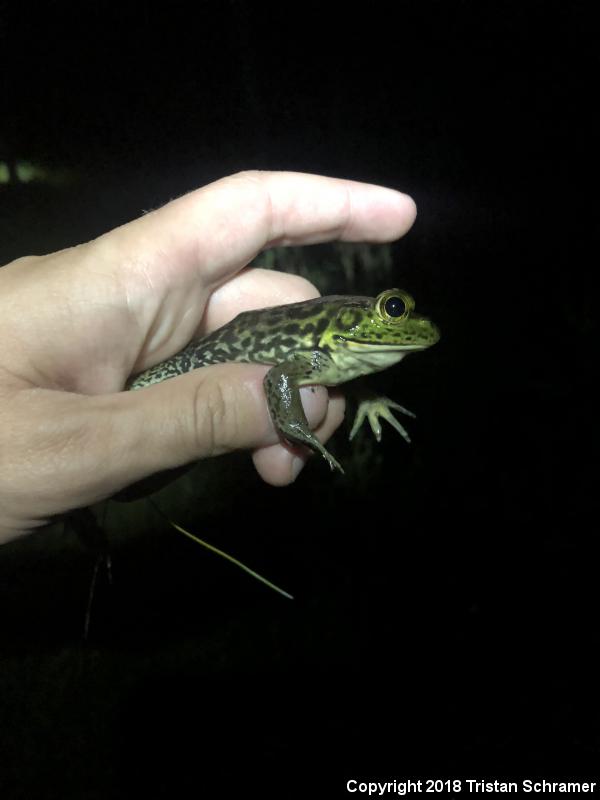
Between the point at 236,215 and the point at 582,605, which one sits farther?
the point at 582,605

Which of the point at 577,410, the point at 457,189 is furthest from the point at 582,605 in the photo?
the point at 457,189

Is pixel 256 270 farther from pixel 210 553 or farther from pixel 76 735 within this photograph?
pixel 76 735

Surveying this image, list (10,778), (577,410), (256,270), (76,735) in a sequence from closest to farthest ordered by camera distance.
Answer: (256,270) → (10,778) → (76,735) → (577,410)

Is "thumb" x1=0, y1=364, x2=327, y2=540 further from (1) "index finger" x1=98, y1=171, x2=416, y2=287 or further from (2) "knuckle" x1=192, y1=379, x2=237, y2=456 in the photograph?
(1) "index finger" x1=98, y1=171, x2=416, y2=287

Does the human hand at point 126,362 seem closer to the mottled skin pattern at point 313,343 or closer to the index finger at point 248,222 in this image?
the index finger at point 248,222

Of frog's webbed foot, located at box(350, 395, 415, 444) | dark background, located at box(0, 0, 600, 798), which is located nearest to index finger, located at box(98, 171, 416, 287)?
frog's webbed foot, located at box(350, 395, 415, 444)

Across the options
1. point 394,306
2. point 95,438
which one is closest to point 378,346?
point 394,306
